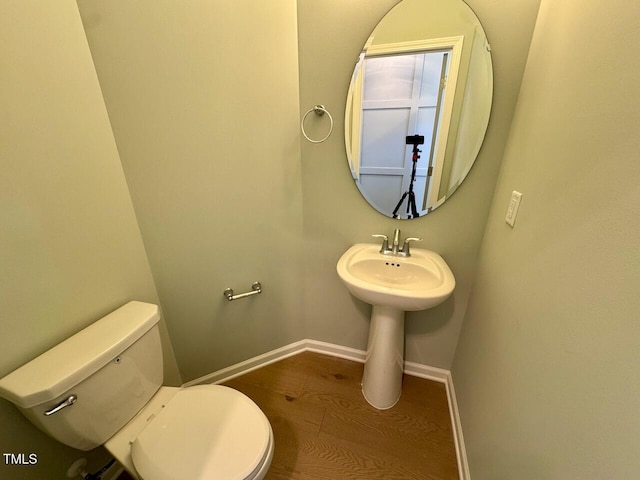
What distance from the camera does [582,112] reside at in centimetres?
61

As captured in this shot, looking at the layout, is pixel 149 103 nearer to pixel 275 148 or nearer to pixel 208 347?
pixel 275 148

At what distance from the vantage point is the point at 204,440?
834mm

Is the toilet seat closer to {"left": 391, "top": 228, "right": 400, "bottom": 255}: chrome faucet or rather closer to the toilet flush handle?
the toilet flush handle

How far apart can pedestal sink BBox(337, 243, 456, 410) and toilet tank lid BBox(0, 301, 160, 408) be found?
0.80m

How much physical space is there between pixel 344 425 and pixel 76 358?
1.19 m

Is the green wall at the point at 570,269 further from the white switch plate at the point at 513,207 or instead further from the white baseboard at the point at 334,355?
the white baseboard at the point at 334,355

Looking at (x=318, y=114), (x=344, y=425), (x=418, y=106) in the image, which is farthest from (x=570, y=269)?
(x=344, y=425)

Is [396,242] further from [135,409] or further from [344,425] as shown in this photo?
[135,409]

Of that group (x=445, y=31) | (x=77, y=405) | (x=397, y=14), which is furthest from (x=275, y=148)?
(x=77, y=405)

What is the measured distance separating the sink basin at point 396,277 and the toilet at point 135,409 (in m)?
0.61

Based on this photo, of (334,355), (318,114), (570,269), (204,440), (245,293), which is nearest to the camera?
(570,269)

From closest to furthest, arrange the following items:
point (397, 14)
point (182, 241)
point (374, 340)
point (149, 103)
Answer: point (149, 103), point (397, 14), point (182, 241), point (374, 340)

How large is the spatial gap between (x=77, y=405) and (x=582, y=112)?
1.57m

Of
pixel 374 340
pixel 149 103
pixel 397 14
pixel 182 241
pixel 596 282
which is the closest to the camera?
pixel 596 282
